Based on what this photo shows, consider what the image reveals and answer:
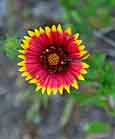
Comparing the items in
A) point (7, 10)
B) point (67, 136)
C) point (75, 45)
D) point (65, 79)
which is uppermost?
point (7, 10)

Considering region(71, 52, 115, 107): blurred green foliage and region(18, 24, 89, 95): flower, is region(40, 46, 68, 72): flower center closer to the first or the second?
region(18, 24, 89, 95): flower

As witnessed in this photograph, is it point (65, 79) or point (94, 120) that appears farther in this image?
point (94, 120)

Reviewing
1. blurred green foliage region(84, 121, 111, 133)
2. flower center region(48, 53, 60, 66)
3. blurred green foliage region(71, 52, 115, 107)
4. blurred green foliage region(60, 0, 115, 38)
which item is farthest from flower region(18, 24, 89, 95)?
blurred green foliage region(84, 121, 111, 133)

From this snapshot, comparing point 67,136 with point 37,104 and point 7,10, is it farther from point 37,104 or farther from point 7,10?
point 7,10

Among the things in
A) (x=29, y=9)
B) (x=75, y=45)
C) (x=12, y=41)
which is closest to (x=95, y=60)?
(x=75, y=45)

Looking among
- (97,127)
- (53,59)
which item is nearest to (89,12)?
(97,127)

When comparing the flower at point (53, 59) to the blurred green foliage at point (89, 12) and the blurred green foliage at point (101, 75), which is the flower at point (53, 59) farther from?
the blurred green foliage at point (89, 12)

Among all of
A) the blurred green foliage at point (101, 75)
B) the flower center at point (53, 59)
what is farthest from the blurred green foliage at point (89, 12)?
the flower center at point (53, 59)

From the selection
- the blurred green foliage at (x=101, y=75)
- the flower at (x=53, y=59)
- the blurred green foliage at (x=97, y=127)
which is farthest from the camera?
the blurred green foliage at (x=97, y=127)
